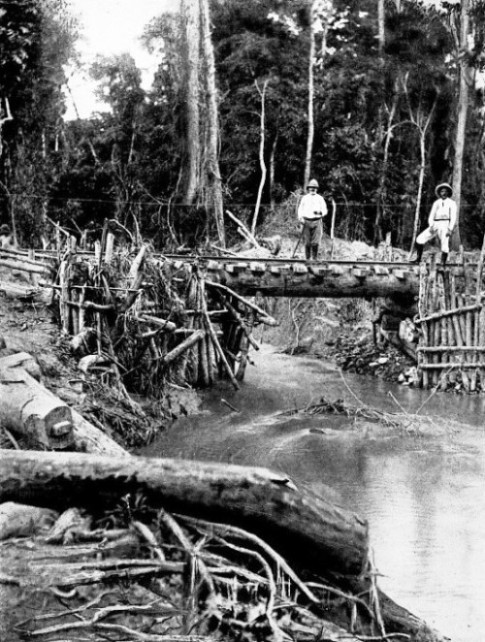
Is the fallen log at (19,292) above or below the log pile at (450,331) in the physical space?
above

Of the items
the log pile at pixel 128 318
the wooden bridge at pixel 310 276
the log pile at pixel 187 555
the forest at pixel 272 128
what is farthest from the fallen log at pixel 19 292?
the log pile at pixel 187 555

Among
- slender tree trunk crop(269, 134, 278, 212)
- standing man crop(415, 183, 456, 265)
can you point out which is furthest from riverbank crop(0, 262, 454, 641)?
slender tree trunk crop(269, 134, 278, 212)

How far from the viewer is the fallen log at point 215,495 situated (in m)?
3.44

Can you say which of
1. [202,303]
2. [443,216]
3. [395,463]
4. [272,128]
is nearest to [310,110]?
[272,128]

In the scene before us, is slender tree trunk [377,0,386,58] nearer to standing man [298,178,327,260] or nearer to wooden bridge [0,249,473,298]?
wooden bridge [0,249,473,298]

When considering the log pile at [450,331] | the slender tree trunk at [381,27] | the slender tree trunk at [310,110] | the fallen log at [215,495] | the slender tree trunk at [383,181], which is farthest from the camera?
the slender tree trunk at [381,27]

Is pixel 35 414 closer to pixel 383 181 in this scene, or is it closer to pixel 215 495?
pixel 215 495

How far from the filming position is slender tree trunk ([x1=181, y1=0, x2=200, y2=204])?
17.2m

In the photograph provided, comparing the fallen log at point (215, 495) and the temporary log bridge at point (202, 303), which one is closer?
the fallen log at point (215, 495)

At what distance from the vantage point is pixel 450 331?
11.7 metres

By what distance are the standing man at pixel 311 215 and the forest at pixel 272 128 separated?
191 inches

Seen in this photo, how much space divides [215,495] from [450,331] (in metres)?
9.09

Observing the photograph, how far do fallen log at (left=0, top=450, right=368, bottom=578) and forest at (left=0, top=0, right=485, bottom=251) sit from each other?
12704 millimetres

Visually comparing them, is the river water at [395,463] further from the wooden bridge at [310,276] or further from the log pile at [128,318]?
the wooden bridge at [310,276]
